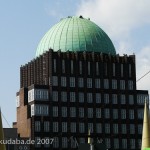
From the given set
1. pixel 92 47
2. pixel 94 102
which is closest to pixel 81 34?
pixel 92 47

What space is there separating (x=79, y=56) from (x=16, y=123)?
26.0 meters

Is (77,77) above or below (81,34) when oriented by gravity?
below

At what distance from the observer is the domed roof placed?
17625 cm

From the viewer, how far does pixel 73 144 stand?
549ft

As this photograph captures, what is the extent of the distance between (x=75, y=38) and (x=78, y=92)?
52.1 ft

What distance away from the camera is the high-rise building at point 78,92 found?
165875mm

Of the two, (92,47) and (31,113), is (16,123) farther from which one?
(92,47)

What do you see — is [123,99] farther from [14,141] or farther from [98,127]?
[14,141]

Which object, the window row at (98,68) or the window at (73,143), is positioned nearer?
the window at (73,143)

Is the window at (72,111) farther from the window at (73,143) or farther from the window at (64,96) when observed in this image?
the window at (73,143)

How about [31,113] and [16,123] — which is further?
[16,123]

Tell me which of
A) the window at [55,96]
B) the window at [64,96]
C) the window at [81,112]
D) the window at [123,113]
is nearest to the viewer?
the window at [55,96]

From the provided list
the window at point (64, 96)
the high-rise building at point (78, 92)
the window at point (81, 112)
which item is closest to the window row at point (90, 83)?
the high-rise building at point (78, 92)

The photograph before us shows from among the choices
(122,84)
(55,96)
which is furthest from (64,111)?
(122,84)
